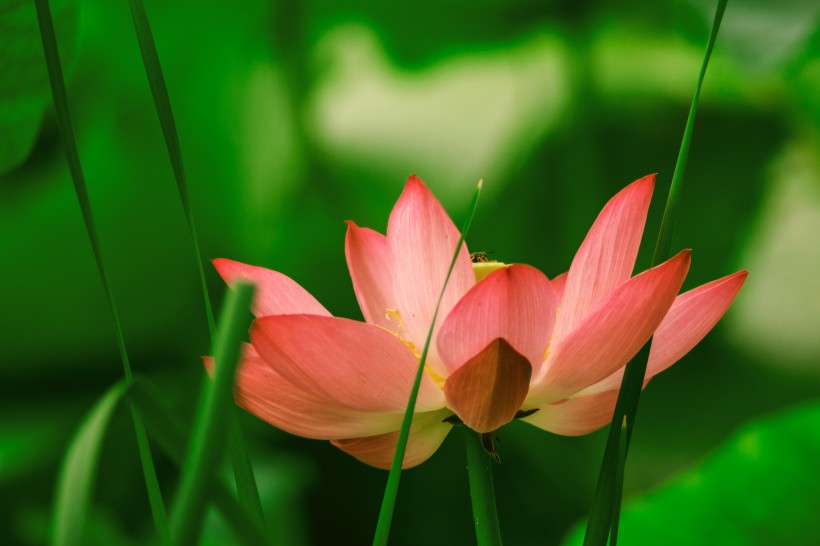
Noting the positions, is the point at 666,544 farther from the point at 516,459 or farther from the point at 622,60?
the point at 622,60

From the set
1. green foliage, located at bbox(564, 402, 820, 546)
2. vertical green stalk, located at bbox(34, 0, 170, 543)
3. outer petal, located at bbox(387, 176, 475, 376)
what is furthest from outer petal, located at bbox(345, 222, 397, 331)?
green foliage, located at bbox(564, 402, 820, 546)

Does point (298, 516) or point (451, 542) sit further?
point (451, 542)

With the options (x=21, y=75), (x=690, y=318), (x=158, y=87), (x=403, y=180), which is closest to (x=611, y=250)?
(x=690, y=318)

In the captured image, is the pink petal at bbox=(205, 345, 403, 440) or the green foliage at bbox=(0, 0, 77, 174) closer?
the pink petal at bbox=(205, 345, 403, 440)

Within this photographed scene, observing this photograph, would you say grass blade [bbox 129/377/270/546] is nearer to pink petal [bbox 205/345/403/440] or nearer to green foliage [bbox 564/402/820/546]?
pink petal [bbox 205/345/403/440]

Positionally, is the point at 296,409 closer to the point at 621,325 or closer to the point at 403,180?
the point at 621,325

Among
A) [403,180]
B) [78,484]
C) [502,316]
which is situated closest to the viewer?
[78,484]

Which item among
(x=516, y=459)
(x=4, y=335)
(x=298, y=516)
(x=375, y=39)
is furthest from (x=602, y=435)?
(x=4, y=335)
